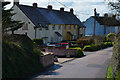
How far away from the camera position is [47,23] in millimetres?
48062

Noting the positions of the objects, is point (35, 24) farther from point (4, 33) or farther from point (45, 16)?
point (4, 33)

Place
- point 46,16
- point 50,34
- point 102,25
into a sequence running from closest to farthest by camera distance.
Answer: point 50,34
point 46,16
point 102,25

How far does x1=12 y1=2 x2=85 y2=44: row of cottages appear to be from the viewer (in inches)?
1767

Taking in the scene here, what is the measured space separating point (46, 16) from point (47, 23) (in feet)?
9.02

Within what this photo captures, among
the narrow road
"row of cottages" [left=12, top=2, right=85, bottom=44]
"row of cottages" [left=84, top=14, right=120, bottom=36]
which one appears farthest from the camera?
"row of cottages" [left=84, top=14, right=120, bottom=36]

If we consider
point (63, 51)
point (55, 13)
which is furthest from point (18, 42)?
point (55, 13)

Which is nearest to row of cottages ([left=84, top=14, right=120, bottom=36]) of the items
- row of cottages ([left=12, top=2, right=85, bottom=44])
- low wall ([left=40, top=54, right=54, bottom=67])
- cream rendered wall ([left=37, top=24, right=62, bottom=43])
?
row of cottages ([left=12, top=2, right=85, bottom=44])

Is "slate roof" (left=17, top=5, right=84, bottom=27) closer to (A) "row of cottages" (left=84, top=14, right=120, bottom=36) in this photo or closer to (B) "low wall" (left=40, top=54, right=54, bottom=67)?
(A) "row of cottages" (left=84, top=14, right=120, bottom=36)

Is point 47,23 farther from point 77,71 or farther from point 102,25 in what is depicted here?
point 77,71

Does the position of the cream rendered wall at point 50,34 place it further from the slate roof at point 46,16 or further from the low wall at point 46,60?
the low wall at point 46,60

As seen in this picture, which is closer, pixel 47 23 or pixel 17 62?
pixel 17 62

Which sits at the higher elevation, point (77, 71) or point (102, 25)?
point (102, 25)

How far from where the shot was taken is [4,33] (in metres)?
13.4

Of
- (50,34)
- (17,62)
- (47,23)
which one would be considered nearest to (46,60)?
(17,62)
